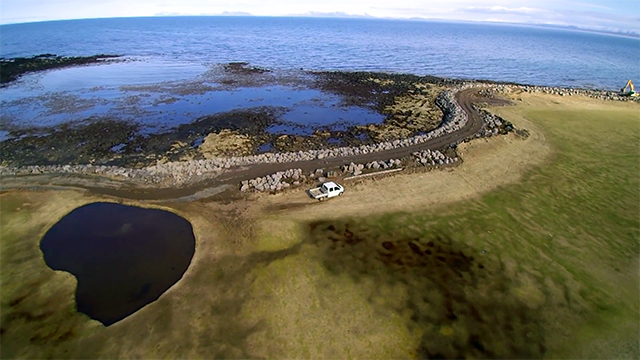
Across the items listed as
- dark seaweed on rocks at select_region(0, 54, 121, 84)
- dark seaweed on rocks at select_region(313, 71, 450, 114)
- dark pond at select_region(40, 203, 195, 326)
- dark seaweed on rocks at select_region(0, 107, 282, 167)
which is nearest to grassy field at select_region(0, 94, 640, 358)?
dark pond at select_region(40, 203, 195, 326)

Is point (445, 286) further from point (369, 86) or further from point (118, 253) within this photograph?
point (369, 86)

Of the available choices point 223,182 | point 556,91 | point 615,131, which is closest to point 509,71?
point 556,91

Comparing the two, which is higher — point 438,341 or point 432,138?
point 432,138

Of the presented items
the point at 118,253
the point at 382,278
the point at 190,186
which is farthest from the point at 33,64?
the point at 382,278

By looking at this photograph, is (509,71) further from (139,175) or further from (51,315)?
(51,315)

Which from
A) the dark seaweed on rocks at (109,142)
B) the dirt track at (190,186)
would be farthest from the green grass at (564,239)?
the dark seaweed on rocks at (109,142)

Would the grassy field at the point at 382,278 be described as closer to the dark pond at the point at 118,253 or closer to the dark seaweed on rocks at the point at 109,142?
the dark pond at the point at 118,253

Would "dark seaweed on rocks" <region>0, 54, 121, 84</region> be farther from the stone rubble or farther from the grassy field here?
the stone rubble
